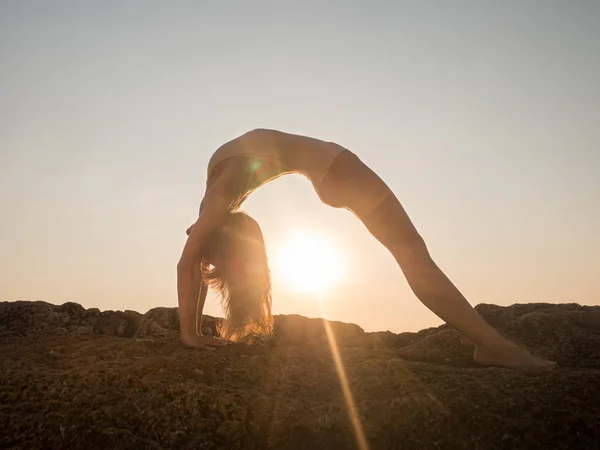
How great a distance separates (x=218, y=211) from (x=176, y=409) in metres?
1.80

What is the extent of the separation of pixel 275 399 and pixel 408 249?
169 cm

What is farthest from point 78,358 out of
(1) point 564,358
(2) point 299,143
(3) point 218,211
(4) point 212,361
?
(1) point 564,358

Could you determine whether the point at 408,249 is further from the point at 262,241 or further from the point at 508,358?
the point at 262,241

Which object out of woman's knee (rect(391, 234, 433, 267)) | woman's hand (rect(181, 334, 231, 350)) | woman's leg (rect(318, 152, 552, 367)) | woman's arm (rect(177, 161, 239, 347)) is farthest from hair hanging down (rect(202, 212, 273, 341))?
woman's knee (rect(391, 234, 433, 267))

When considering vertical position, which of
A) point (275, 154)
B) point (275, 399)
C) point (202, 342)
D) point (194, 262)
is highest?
point (275, 154)

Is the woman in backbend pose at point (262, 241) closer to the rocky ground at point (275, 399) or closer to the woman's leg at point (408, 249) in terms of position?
the woman's leg at point (408, 249)

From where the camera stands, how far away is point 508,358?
3988 mm

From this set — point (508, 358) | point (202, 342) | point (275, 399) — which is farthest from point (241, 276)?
point (508, 358)

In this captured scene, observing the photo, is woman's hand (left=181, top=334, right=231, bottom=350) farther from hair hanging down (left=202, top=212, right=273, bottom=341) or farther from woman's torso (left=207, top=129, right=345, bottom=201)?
woman's torso (left=207, top=129, right=345, bottom=201)

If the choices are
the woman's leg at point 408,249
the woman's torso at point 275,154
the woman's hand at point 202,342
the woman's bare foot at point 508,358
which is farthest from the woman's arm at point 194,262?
the woman's bare foot at point 508,358

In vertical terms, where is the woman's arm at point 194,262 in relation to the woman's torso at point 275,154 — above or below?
below

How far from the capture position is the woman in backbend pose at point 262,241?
4102 mm

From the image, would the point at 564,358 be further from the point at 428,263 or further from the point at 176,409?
the point at 176,409

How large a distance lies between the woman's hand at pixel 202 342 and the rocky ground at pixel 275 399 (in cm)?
12
